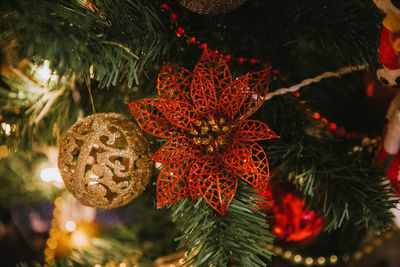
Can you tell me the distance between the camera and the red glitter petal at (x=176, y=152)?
0.37m

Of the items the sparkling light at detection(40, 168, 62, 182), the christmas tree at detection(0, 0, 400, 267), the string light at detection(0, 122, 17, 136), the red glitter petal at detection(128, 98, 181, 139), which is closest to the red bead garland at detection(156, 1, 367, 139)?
the christmas tree at detection(0, 0, 400, 267)

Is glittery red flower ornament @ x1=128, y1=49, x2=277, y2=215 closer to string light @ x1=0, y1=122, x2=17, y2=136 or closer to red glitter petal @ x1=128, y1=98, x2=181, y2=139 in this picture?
red glitter petal @ x1=128, y1=98, x2=181, y2=139

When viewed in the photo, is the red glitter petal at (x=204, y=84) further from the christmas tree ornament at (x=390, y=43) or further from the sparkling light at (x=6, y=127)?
the sparkling light at (x=6, y=127)

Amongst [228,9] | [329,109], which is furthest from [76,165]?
[329,109]

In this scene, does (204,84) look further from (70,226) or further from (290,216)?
(70,226)

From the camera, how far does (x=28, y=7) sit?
243 mm

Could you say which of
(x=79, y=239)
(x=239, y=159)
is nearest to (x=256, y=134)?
(x=239, y=159)

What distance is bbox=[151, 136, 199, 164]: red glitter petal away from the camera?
0.37 m

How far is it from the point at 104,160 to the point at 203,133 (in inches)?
5.6

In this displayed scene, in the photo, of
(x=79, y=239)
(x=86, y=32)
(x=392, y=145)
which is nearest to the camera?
(x=86, y=32)

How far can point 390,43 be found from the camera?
1.17ft

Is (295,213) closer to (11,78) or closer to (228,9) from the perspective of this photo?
(228,9)

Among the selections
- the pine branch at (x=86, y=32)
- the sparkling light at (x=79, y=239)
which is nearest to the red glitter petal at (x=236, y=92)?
the pine branch at (x=86, y=32)

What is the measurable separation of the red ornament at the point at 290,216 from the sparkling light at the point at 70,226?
0.51 metres
